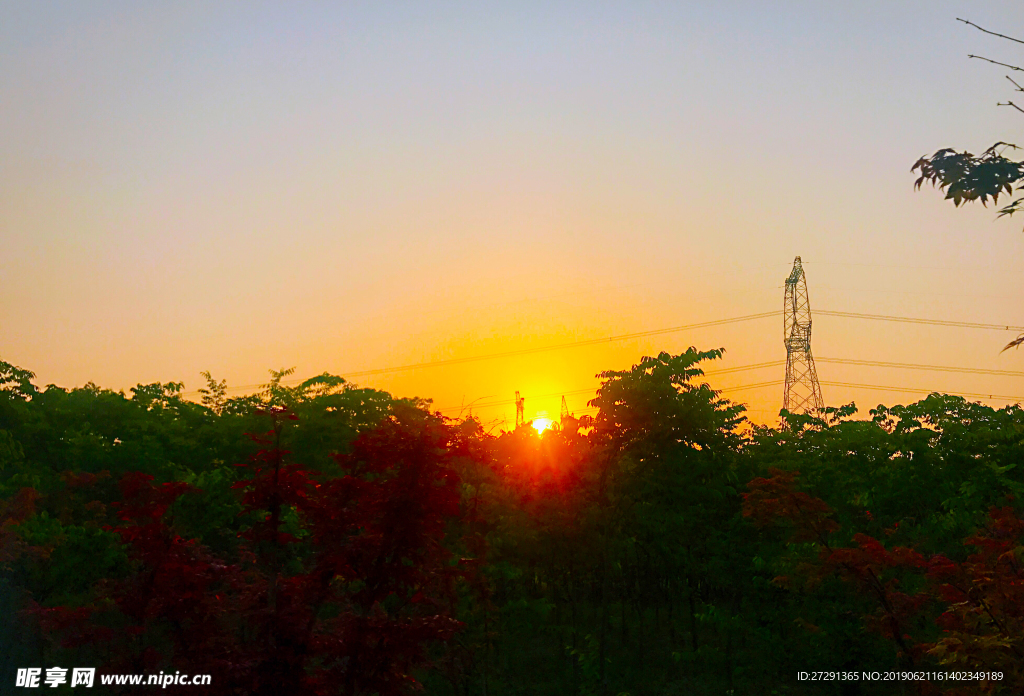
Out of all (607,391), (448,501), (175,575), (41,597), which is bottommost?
(41,597)

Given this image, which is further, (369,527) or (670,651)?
(670,651)

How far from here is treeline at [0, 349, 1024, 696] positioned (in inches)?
387

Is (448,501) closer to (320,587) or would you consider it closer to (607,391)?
(320,587)

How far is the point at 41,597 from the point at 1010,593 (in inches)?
867

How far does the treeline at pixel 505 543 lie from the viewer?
32.2ft

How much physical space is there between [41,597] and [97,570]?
5.85 feet

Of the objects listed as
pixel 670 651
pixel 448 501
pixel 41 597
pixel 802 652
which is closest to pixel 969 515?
pixel 802 652

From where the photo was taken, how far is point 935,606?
23.4 metres

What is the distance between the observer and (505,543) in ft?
78.7

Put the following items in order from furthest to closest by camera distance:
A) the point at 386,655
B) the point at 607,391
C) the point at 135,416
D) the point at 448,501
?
the point at 135,416 → the point at 607,391 → the point at 448,501 → the point at 386,655

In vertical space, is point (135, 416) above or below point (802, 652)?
above

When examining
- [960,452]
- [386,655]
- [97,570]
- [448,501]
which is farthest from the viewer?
[960,452]

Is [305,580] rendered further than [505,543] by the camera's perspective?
No

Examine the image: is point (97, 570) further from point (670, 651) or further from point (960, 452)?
point (960, 452)
